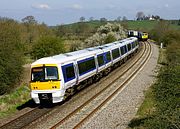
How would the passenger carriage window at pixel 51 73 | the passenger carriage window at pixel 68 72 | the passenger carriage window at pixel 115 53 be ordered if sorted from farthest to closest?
the passenger carriage window at pixel 115 53 → the passenger carriage window at pixel 68 72 → the passenger carriage window at pixel 51 73

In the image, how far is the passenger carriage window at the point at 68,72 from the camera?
18.2 m

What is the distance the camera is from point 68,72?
18.8m

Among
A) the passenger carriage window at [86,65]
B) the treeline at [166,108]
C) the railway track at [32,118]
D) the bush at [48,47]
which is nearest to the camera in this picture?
the treeline at [166,108]

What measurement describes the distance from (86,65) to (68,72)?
12.4 ft

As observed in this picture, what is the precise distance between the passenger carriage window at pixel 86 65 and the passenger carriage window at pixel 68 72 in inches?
58.3

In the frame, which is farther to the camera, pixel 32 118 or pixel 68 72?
pixel 68 72

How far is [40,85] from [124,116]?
15.1 ft

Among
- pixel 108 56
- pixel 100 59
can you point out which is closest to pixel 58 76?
pixel 100 59

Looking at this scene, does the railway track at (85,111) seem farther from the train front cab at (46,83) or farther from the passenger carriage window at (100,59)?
the passenger carriage window at (100,59)

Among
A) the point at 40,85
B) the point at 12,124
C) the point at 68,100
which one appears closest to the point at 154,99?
the point at 68,100

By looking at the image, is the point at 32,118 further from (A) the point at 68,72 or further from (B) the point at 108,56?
(B) the point at 108,56

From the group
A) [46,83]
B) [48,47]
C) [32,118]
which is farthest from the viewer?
[48,47]

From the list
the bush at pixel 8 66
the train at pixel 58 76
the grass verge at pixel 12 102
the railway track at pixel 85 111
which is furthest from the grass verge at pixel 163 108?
the bush at pixel 8 66

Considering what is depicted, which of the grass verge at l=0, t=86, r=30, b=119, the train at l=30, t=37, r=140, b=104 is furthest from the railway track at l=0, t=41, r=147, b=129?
the grass verge at l=0, t=86, r=30, b=119
